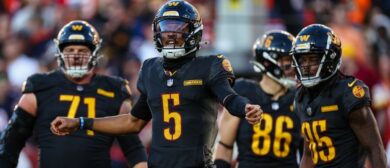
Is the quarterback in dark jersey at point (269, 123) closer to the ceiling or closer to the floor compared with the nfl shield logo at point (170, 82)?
closer to the floor

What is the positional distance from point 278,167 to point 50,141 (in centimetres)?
195

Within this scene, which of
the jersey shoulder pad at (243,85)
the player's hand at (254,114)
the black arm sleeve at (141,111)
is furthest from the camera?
the jersey shoulder pad at (243,85)

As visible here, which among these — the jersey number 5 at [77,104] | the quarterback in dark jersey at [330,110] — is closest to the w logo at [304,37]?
the quarterback in dark jersey at [330,110]

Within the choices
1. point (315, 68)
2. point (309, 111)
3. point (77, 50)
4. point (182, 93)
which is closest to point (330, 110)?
point (309, 111)

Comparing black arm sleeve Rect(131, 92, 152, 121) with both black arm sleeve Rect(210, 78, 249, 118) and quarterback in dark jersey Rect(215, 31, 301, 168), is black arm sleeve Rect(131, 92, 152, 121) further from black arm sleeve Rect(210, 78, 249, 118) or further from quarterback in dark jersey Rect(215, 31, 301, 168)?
quarterback in dark jersey Rect(215, 31, 301, 168)

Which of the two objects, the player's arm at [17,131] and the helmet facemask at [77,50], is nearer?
the player's arm at [17,131]

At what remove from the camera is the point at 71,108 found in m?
9.12

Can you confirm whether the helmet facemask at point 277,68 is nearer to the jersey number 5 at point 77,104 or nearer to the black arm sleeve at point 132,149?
the black arm sleeve at point 132,149

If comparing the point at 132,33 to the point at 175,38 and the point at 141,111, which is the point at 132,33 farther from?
the point at 175,38

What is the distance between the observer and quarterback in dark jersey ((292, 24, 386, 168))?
8.02m

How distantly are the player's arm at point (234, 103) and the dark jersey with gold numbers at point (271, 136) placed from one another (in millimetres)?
1727

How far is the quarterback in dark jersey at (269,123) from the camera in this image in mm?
9445

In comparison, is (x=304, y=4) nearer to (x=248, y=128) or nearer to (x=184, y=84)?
(x=248, y=128)

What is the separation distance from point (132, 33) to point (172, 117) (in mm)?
7590
